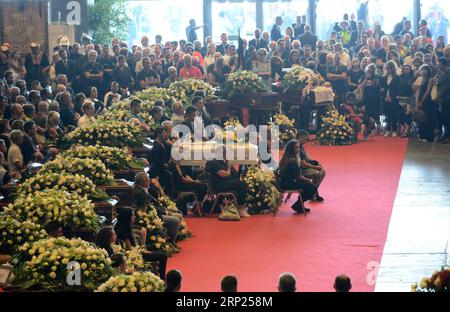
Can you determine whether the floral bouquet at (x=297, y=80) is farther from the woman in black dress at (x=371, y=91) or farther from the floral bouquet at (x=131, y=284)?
the floral bouquet at (x=131, y=284)

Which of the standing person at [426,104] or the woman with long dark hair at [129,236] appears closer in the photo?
the woman with long dark hair at [129,236]

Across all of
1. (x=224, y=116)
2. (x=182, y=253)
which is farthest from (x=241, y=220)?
(x=224, y=116)

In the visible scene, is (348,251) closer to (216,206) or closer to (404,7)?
(216,206)

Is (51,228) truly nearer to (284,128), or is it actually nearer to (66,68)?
(284,128)

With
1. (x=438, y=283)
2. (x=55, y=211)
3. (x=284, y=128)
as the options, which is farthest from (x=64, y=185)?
(x=284, y=128)

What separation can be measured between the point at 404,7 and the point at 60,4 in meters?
9.87

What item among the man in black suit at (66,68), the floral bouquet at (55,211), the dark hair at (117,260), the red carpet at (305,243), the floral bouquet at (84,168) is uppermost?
the man in black suit at (66,68)

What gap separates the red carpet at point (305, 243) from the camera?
11867 mm

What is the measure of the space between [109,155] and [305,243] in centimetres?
270

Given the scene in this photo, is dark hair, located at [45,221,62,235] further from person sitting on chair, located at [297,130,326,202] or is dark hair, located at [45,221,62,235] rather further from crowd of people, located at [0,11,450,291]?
person sitting on chair, located at [297,130,326,202]

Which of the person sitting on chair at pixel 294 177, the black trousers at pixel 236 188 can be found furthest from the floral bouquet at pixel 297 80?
the black trousers at pixel 236 188

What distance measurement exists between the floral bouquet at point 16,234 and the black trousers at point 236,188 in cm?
559

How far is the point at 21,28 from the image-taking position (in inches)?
1051

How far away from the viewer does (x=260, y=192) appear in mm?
15688
